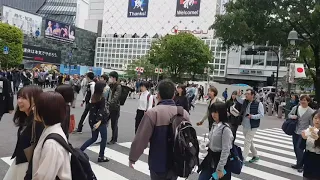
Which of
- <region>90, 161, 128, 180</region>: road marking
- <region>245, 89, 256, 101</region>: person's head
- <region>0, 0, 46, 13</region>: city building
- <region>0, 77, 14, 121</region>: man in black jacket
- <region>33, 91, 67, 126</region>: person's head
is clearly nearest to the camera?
<region>33, 91, 67, 126</region>: person's head

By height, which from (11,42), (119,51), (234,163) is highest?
(119,51)

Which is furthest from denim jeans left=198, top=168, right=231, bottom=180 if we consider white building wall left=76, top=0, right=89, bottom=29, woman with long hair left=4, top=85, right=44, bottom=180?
white building wall left=76, top=0, right=89, bottom=29

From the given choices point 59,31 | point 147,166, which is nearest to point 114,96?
point 147,166

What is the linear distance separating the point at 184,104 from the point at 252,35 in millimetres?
11029

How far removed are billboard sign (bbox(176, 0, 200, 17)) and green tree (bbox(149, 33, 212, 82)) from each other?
4039 centimetres

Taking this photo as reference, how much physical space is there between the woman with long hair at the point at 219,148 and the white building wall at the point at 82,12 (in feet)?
363

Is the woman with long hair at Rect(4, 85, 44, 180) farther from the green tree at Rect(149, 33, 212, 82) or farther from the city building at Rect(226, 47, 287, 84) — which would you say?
the city building at Rect(226, 47, 287, 84)

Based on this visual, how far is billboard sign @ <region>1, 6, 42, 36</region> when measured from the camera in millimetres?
57562

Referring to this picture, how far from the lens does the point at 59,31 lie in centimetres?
7406

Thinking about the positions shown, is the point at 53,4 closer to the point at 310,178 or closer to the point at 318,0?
the point at 318,0

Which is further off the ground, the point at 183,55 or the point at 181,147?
the point at 183,55

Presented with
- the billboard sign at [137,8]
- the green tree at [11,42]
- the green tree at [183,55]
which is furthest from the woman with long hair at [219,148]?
the billboard sign at [137,8]

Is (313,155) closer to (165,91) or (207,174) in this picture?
(207,174)

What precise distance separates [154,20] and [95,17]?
2198 cm
